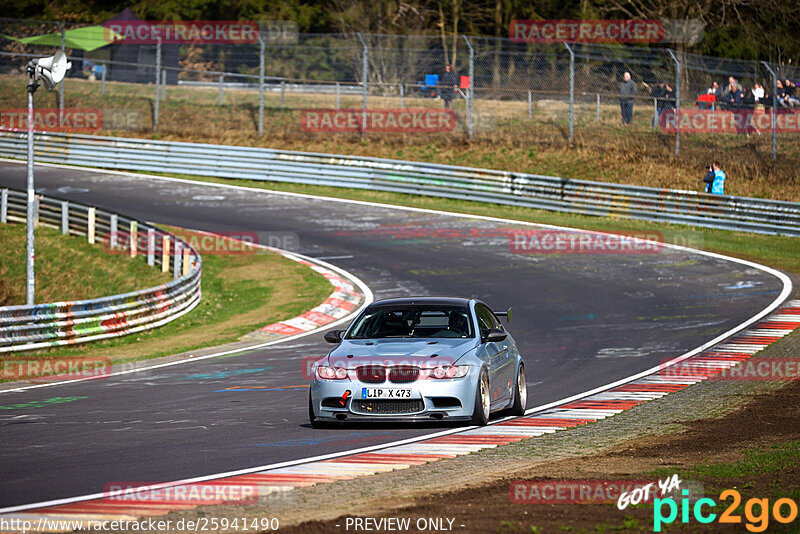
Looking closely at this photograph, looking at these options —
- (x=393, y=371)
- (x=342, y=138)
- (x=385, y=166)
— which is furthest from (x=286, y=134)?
(x=393, y=371)

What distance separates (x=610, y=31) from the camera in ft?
168

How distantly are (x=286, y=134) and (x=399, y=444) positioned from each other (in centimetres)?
3021

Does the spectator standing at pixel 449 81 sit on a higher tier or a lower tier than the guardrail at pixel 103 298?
higher

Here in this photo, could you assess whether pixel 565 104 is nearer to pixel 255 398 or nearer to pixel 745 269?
pixel 745 269

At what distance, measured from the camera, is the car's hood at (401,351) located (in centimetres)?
1054

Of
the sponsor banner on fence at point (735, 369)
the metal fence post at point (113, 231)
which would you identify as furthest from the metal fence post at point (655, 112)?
the sponsor banner on fence at point (735, 369)

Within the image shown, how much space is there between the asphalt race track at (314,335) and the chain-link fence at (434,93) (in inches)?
196

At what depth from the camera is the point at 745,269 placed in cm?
2395

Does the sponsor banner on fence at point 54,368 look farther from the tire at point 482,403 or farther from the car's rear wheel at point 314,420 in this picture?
the tire at point 482,403

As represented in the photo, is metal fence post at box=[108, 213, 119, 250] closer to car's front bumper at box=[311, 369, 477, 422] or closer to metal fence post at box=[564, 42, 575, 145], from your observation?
metal fence post at box=[564, 42, 575, 145]

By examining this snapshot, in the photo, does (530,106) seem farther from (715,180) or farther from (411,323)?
(411,323)

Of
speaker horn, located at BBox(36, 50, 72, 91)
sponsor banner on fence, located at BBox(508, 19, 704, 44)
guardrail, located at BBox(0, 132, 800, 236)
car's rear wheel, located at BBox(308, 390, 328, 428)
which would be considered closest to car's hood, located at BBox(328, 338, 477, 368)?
car's rear wheel, located at BBox(308, 390, 328, 428)

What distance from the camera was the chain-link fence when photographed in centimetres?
3259

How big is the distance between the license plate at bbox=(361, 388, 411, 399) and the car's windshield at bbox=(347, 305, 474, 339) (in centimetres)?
108
